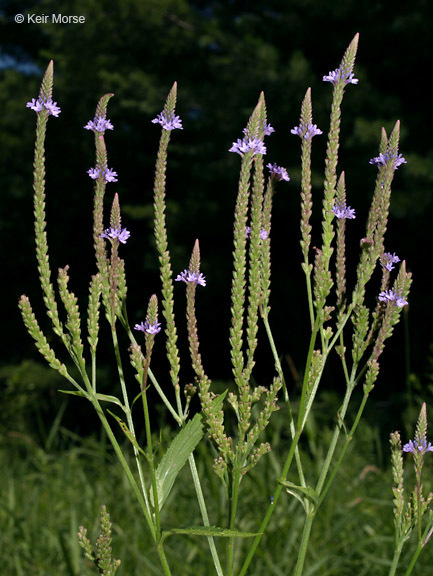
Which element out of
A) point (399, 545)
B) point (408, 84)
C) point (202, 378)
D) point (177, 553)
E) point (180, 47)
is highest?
point (180, 47)

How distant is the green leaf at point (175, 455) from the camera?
1.33m

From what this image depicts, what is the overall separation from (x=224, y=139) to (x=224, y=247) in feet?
6.65

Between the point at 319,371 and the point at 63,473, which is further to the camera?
the point at 63,473

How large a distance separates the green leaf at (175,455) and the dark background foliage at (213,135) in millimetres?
6671

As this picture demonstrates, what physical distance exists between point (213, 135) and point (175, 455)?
11.4 metres

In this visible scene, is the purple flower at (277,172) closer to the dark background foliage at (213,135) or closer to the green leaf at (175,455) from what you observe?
the green leaf at (175,455)

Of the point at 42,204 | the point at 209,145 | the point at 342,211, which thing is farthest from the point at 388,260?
the point at 209,145

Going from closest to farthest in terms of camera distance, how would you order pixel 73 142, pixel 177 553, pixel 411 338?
pixel 177 553 < pixel 411 338 < pixel 73 142

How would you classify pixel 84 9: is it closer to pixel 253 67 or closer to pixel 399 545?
pixel 253 67

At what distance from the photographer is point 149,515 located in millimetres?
1287

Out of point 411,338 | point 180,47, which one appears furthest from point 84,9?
point 411,338

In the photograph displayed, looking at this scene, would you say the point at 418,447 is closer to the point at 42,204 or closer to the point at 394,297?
the point at 394,297

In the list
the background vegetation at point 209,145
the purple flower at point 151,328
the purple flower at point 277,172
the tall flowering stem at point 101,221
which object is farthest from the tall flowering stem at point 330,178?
the background vegetation at point 209,145

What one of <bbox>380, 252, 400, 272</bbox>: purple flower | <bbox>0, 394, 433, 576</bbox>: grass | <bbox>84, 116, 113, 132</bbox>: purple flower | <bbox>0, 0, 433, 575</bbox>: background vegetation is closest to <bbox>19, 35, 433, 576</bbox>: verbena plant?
<bbox>84, 116, 113, 132</bbox>: purple flower
